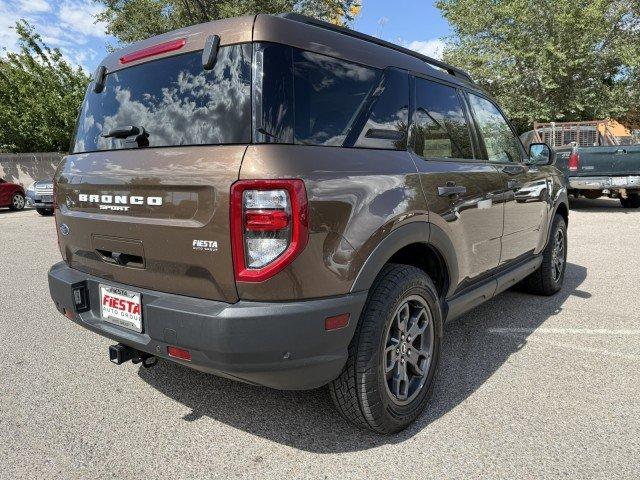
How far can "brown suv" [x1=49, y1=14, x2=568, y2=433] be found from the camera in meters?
1.92

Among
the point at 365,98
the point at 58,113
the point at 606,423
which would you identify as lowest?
the point at 606,423

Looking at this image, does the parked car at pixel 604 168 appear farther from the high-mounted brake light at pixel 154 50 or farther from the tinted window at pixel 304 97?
the high-mounted brake light at pixel 154 50

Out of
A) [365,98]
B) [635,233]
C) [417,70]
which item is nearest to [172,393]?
[365,98]

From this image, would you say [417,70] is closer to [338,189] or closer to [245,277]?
[338,189]

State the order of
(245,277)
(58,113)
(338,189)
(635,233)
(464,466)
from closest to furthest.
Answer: (245,277) < (338,189) < (464,466) < (635,233) < (58,113)

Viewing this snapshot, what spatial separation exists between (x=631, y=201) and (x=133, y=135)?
12886 mm

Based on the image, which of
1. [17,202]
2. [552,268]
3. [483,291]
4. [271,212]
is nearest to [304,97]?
[271,212]

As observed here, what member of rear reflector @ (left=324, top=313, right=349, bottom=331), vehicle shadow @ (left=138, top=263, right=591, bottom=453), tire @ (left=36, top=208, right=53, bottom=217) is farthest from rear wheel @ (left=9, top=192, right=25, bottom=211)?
rear reflector @ (left=324, top=313, right=349, bottom=331)

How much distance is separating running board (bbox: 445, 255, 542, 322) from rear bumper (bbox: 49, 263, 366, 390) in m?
1.03

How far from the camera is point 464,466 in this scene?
2180 mm

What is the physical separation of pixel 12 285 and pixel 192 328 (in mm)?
4681

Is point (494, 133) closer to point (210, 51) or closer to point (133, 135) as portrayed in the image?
point (210, 51)

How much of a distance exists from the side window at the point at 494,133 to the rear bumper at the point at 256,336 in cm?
198

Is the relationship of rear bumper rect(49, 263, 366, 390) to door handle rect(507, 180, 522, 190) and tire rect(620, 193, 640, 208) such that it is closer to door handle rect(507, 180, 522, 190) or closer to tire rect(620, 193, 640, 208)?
door handle rect(507, 180, 522, 190)
